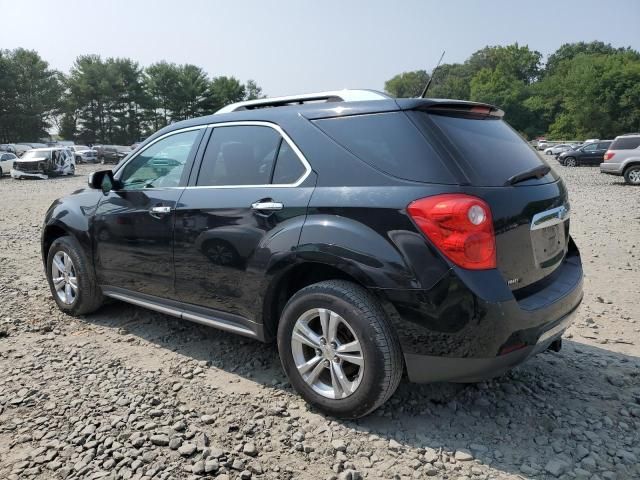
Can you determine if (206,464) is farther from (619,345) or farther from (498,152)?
(619,345)

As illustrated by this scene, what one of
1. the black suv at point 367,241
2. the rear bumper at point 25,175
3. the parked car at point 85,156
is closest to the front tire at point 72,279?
the black suv at point 367,241

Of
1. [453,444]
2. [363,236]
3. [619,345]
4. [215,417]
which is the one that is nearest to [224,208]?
[363,236]

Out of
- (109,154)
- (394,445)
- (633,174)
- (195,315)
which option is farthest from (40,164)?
(394,445)

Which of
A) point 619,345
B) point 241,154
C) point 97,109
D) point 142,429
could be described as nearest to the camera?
point 142,429

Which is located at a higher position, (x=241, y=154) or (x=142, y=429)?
(x=241, y=154)

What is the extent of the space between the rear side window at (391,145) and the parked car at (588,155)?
1226 inches

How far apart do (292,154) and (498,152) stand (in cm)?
121

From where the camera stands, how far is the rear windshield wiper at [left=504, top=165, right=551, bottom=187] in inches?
108

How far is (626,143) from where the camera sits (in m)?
18.7

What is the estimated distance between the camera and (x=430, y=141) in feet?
8.71

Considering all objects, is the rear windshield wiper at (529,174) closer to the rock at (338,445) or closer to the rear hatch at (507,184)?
the rear hatch at (507,184)

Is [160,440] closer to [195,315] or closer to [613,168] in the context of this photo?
[195,315]

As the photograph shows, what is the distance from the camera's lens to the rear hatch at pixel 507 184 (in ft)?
8.43

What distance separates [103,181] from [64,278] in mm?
1140
